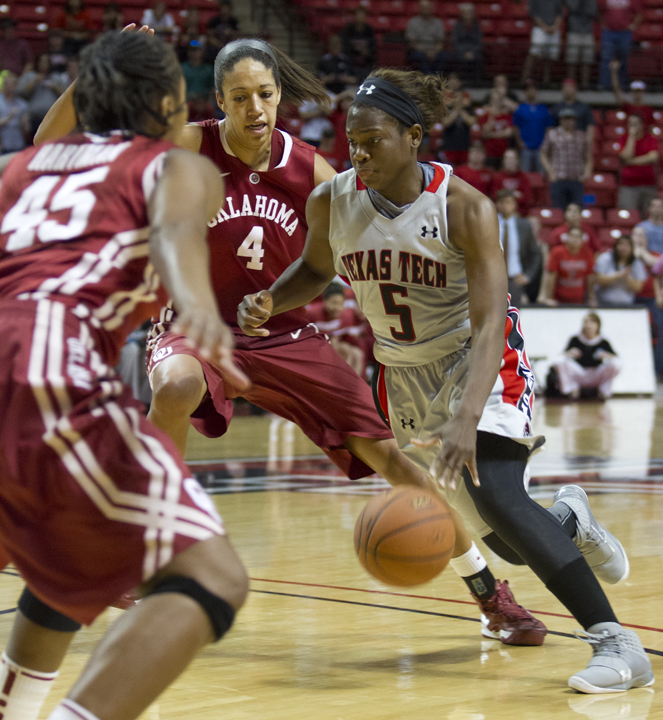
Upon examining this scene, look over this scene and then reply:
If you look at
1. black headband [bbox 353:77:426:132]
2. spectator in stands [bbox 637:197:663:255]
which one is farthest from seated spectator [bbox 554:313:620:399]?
black headband [bbox 353:77:426:132]

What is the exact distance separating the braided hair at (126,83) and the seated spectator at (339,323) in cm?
956

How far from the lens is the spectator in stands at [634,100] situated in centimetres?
1666

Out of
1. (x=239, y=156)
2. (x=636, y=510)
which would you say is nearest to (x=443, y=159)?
(x=636, y=510)

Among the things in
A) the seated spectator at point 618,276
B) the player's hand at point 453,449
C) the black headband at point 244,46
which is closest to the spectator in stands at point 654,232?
the seated spectator at point 618,276

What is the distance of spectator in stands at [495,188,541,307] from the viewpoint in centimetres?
1252

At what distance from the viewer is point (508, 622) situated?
362cm

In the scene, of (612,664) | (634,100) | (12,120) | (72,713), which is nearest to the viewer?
(72,713)

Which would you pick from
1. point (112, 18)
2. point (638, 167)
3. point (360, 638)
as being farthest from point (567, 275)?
point (360, 638)

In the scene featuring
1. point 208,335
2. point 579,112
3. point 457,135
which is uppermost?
point 208,335

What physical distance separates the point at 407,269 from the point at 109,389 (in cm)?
163

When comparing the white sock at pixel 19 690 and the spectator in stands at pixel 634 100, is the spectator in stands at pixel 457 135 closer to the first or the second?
the spectator in stands at pixel 634 100

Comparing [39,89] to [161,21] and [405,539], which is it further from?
[405,539]

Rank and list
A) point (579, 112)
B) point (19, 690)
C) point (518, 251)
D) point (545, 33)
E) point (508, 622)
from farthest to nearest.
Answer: point (545, 33), point (579, 112), point (518, 251), point (508, 622), point (19, 690)

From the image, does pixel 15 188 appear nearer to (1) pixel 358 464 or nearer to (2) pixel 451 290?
(2) pixel 451 290
